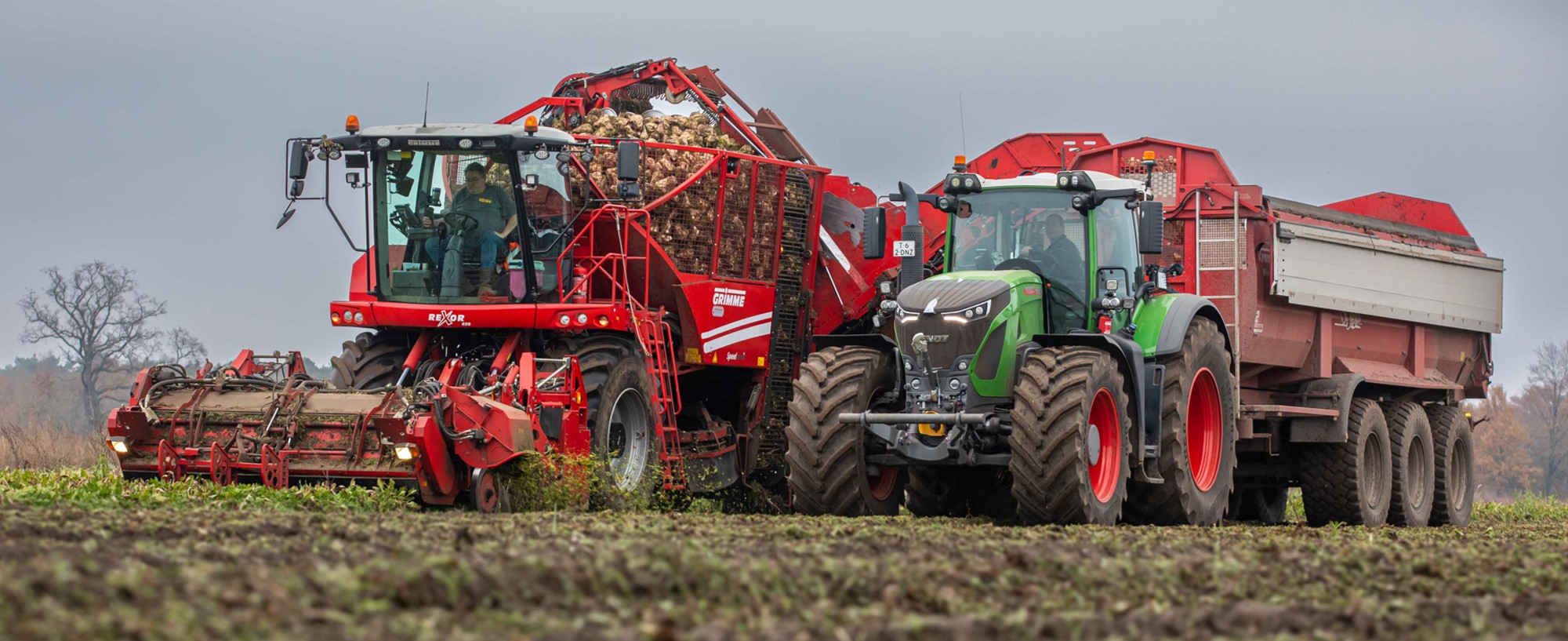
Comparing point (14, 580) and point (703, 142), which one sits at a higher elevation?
Answer: point (703, 142)

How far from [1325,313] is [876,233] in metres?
4.83

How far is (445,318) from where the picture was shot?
12328mm

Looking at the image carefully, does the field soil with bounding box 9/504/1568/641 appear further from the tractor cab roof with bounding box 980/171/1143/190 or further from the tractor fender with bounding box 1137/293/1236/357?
the tractor cab roof with bounding box 980/171/1143/190

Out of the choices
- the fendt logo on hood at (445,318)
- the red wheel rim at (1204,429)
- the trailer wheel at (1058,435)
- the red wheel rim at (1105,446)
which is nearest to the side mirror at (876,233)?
the trailer wheel at (1058,435)

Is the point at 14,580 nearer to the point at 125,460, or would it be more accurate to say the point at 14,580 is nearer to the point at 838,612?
the point at 838,612

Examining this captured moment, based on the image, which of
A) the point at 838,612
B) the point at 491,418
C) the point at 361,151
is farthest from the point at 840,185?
the point at 838,612

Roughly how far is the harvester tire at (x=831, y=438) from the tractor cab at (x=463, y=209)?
278 cm

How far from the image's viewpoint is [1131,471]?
10.6 metres

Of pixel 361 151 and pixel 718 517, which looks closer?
pixel 718 517

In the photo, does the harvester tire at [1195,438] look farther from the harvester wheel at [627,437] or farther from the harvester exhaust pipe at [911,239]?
the harvester wheel at [627,437]

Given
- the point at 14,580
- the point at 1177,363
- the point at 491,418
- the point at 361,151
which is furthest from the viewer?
the point at 361,151

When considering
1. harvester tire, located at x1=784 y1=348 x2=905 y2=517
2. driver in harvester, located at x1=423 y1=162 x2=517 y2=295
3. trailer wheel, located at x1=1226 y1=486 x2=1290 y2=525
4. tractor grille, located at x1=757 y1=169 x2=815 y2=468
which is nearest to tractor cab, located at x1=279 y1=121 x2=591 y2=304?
driver in harvester, located at x1=423 y1=162 x2=517 y2=295

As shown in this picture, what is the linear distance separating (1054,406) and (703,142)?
17.7ft

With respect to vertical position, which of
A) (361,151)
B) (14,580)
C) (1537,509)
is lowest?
(1537,509)
